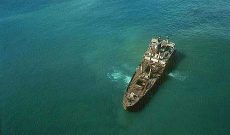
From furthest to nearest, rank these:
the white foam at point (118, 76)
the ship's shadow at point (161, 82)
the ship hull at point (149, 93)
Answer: the white foam at point (118, 76)
the ship's shadow at point (161, 82)
the ship hull at point (149, 93)

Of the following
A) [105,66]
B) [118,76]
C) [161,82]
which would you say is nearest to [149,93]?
[161,82]

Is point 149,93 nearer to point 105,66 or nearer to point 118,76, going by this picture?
point 118,76

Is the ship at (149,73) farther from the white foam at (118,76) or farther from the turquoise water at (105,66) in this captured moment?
the white foam at (118,76)

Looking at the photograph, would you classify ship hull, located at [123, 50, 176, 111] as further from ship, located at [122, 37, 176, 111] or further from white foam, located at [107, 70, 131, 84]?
white foam, located at [107, 70, 131, 84]

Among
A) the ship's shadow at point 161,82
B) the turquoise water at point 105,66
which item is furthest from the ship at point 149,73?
the turquoise water at point 105,66

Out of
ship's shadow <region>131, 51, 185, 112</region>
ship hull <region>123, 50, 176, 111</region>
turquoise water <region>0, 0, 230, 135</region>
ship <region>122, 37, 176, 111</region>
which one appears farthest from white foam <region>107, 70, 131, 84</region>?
ship's shadow <region>131, 51, 185, 112</region>

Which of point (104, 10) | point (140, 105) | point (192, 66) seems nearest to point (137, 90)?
point (140, 105)
